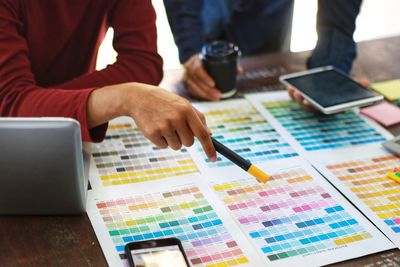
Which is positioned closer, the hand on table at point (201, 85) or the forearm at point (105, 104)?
the forearm at point (105, 104)

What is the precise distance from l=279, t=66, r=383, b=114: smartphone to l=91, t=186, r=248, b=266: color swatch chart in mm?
389

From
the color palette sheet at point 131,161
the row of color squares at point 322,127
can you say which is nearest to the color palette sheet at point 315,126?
the row of color squares at point 322,127

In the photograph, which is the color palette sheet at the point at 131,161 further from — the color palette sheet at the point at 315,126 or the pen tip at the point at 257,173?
the color palette sheet at the point at 315,126

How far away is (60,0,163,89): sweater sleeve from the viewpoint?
3.87ft

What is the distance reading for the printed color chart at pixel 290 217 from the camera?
82cm

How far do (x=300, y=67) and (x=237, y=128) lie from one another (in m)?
0.39

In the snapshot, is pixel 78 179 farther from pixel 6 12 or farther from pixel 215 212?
pixel 6 12

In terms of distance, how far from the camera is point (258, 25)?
5.61 feet

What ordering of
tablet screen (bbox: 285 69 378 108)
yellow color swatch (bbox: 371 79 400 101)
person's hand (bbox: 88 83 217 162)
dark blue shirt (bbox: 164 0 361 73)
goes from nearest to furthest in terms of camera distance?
person's hand (bbox: 88 83 217 162) → tablet screen (bbox: 285 69 378 108) → yellow color swatch (bbox: 371 79 400 101) → dark blue shirt (bbox: 164 0 361 73)

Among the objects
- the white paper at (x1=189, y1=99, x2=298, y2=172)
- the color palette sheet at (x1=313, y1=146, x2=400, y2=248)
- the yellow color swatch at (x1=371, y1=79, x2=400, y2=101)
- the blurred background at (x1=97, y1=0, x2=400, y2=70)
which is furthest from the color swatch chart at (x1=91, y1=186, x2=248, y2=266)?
the blurred background at (x1=97, y1=0, x2=400, y2=70)

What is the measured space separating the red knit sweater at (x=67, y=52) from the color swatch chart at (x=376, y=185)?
0.45m

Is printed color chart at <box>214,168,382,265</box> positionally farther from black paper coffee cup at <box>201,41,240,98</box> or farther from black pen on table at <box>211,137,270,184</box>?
black paper coffee cup at <box>201,41,240,98</box>

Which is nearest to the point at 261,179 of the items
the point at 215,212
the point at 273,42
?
the point at 215,212

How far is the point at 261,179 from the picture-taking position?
912mm
